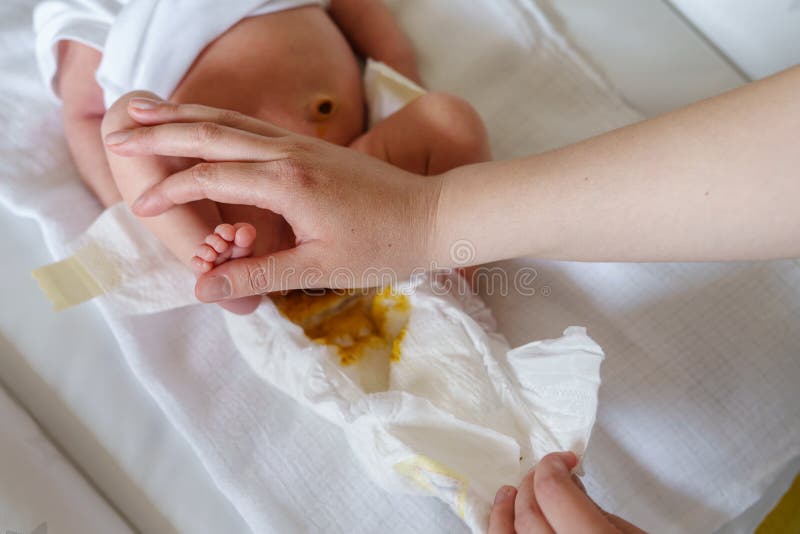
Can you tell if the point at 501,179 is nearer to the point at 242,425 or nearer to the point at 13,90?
the point at 242,425

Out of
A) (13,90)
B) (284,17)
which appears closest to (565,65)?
(284,17)

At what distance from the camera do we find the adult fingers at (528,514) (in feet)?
1.67

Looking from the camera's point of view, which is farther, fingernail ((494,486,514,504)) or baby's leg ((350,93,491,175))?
baby's leg ((350,93,491,175))

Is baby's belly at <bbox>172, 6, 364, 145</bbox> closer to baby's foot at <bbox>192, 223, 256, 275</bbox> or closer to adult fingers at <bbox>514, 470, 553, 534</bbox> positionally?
baby's foot at <bbox>192, 223, 256, 275</bbox>

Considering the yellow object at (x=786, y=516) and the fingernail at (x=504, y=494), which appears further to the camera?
the yellow object at (x=786, y=516)

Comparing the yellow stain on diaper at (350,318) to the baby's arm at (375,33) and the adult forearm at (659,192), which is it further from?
the baby's arm at (375,33)

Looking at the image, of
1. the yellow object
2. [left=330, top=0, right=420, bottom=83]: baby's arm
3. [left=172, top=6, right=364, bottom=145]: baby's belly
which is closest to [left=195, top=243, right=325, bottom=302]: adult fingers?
[left=172, top=6, right=364, bottom=145]: baby's belly

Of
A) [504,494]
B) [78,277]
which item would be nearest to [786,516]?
[504,494]

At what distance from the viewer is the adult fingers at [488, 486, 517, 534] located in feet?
1.86

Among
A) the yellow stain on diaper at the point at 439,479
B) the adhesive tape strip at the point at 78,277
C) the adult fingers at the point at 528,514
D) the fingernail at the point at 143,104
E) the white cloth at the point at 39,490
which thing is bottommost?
the white cloth at the point at 39,490

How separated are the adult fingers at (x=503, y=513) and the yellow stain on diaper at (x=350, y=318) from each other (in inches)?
9.6

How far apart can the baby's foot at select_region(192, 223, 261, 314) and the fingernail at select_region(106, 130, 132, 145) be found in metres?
0.16

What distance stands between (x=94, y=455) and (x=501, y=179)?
0.60 m

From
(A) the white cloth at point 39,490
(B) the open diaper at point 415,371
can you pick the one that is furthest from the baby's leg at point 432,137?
(A) the white cloth at point 39,490
